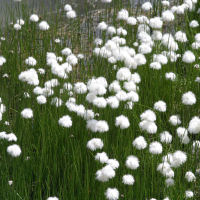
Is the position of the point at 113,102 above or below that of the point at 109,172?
above

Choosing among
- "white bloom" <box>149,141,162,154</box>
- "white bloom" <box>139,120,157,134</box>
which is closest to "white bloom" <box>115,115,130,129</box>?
"white bloom" <box>139,120,157,134</box>

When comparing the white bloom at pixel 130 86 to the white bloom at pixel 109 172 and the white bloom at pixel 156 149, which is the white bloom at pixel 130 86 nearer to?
the white bloom at pixel 156 149

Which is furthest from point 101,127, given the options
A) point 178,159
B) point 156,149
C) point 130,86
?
point 130,86

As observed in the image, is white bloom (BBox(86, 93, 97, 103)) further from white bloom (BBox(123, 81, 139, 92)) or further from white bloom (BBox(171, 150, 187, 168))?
white bloom (BBox(171, 150, 187, 168))

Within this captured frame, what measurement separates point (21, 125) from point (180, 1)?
4706 millimetres

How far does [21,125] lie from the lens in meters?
3.38

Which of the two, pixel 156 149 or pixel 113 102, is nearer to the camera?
pixel 156 149

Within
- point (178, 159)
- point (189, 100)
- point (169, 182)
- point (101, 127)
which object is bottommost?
point (169, 182)

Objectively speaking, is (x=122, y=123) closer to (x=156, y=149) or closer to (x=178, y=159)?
(x=156, y=149)

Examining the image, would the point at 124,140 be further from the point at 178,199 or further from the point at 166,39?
the point at 166,39

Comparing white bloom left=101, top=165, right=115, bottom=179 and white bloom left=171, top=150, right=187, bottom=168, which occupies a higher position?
white bloom left=171, top=150, right=187, bottom=168

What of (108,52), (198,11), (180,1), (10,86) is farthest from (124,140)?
(180,1)

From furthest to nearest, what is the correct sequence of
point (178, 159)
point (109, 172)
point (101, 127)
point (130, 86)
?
point (130, 86) < point (101, 127) < point (178, 159) < point (109, 172)

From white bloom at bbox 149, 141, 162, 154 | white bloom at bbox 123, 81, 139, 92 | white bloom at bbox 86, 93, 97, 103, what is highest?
white bloom at bbox 123, 81, 139, 92
